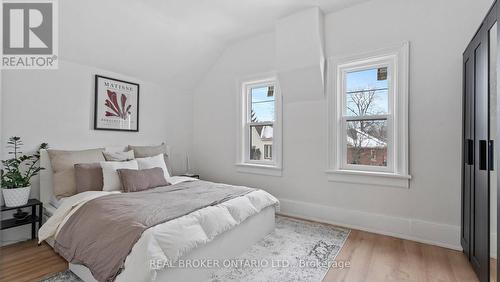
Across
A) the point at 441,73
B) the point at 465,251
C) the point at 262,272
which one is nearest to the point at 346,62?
the point at 441,73

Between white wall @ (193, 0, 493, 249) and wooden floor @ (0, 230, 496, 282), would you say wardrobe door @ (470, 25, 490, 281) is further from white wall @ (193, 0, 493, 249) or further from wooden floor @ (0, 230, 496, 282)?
white wall @ (193, 0, 493, 249)

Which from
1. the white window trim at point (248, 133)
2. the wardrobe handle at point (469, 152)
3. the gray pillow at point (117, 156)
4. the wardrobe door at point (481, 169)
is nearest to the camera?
the wardrobe door at point (481, 169)

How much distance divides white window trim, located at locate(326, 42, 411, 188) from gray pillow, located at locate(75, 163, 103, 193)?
277 cm

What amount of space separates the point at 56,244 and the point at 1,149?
1.25 m

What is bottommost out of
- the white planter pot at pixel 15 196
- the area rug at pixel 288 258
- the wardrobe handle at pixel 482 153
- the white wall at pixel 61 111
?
the area rug at pixel 288 258

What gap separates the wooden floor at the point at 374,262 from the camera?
1899mm

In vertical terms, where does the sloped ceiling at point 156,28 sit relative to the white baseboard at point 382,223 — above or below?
above

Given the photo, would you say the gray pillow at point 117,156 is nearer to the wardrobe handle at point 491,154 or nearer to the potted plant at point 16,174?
the potted plant at point 16,174

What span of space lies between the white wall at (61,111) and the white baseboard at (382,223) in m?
2.58

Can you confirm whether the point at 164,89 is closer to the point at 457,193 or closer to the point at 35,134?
the point at 35,134

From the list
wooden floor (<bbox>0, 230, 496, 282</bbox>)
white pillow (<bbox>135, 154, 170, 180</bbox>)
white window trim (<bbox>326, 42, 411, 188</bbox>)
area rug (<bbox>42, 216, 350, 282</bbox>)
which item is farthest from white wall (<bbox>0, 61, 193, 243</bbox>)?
white window trim (<bbox>326, 42, 411, 188</bbox>)

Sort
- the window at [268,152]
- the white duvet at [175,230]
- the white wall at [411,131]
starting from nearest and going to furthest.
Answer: the white duvet at [175,230], the white wall at [411,131], the window at [268,152]

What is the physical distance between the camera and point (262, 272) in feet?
6.34
